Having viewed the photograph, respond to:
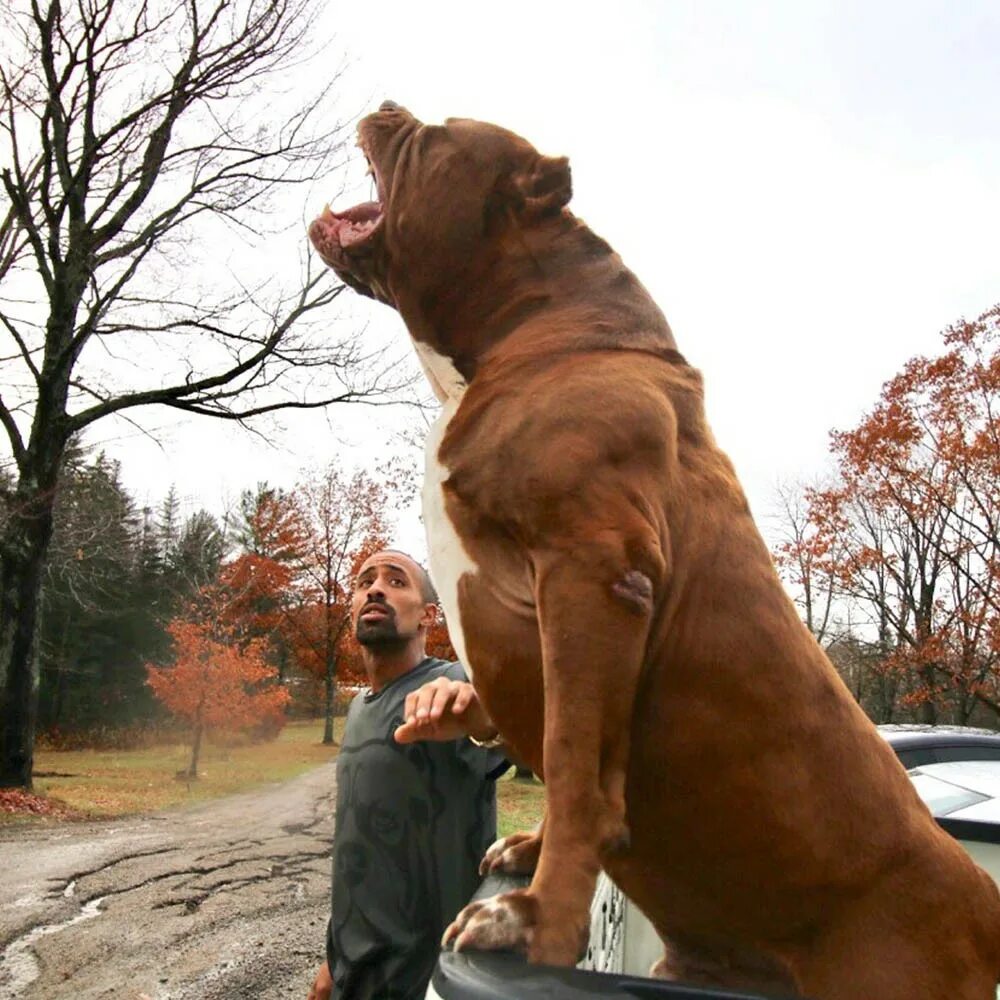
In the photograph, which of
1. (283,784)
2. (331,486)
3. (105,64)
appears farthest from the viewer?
(331,486)

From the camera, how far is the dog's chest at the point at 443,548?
1.33 meters

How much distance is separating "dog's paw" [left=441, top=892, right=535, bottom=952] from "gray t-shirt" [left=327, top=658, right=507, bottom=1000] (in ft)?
6.00

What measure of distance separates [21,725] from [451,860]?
1338 centimetres

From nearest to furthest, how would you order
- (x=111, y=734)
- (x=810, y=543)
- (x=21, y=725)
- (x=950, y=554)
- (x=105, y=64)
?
(x=21, y=725) → (x=105, y=64) → (x=950, y=554) → (x=810, y=543) → (x=111, y=734)

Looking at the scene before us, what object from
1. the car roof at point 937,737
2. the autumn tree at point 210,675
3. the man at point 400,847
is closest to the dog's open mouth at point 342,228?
the man at point 400,847

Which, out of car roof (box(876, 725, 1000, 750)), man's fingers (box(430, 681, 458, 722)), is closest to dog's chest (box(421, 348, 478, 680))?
man's fingers (box(430, 681, 458, 722))

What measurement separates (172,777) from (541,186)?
22231mm

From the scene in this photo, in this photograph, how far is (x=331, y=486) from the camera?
29.8 meters

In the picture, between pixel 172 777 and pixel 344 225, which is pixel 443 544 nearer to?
pixel 344 225

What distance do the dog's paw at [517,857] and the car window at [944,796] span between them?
123 centimetres

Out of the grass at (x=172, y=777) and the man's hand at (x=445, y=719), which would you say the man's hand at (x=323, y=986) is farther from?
the grass at (x=172, y=777)

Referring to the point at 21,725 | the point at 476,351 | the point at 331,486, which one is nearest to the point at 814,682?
the point at 476,351

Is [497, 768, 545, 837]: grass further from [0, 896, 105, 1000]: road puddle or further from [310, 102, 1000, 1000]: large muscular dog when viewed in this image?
[310, 102, 1000, 1000]: large muscular dog

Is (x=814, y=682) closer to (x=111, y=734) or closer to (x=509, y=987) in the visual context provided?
(x=509, y=987)
